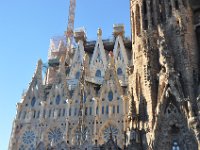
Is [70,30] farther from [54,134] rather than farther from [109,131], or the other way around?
[109,131]

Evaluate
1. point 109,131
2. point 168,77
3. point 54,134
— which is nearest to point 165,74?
point 168,77

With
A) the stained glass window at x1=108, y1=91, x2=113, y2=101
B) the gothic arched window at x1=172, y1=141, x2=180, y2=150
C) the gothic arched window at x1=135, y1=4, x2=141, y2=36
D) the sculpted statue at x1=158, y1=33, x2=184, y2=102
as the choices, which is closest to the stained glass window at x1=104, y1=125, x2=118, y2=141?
the stained glass window at x1=108, y1=91, x2=113, y2=101

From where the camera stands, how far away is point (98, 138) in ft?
119

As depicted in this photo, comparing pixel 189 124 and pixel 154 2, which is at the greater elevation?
pixel 154 2

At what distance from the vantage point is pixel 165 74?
22359mm

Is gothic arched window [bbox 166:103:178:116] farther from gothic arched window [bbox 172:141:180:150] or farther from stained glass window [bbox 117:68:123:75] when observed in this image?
stained glass window [bbox 117:68:123:75]

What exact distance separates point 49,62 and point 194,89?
30731 mm

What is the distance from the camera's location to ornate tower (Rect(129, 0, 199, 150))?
20.8m

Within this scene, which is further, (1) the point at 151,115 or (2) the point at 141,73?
(2) the point at 141,73

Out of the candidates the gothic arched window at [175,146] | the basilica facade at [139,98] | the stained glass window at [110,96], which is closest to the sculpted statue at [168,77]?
the basilica facade at [139,98]

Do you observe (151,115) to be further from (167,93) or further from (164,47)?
(164,47)

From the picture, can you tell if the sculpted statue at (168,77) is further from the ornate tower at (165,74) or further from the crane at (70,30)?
the crane at (70,30)

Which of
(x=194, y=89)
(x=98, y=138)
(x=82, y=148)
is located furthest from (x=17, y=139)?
(x=194, y=89)

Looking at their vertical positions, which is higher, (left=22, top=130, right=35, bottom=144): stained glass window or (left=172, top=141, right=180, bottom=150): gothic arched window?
(left=22, top=130, right=35, bottom=144): stained glass window
